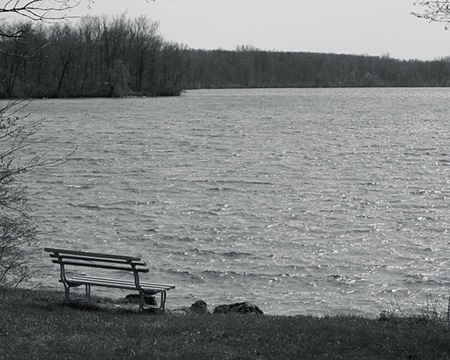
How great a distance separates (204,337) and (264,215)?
18.0m

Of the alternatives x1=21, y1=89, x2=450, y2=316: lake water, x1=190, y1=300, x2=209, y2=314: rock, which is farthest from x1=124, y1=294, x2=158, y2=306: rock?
x1=21, y1=89, x2=450, y2=316: lake water

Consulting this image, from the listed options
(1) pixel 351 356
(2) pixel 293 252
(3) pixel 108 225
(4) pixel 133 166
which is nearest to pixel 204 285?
(2) pixel 293 252

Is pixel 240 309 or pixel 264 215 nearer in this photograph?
pixel 240 309

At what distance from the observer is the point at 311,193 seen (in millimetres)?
32750

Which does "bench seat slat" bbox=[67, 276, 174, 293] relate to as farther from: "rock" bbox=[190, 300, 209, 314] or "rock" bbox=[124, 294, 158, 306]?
"rock" bbox=[190, 300, 209, 314]

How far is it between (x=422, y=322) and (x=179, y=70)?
13318cm

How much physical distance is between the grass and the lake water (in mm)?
5665

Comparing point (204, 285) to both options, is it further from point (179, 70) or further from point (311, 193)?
point (179, 70)

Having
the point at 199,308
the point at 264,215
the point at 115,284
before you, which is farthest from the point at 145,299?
the point at 264,215

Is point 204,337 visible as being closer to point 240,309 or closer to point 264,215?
point 240,309

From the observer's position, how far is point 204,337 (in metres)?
9.64

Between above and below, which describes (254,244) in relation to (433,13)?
below

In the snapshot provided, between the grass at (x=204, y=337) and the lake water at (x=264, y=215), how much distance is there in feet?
18.6

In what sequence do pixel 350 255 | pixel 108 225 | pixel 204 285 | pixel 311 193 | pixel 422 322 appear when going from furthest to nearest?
1. pixel 311 193
2. pixel 108 225
3. pixel 350 255
4. pixel 204 285
5. pixel 422 322
